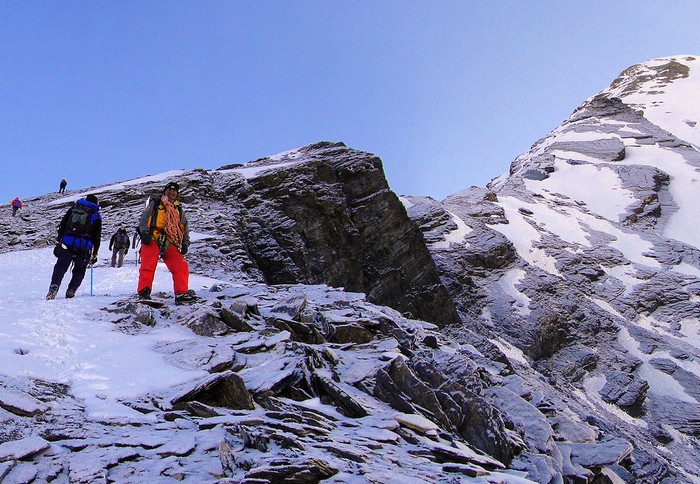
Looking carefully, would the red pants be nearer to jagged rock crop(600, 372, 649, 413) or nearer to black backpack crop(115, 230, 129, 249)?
black backpack crop(115, 230, 129, 249)

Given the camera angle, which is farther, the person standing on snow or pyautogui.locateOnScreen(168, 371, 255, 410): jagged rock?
the person standing on snow

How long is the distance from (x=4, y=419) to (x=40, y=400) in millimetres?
677

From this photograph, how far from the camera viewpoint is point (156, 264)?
10.8 metres

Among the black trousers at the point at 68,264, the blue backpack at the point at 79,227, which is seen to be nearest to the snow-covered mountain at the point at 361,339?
the black trousers at the point at 68,264

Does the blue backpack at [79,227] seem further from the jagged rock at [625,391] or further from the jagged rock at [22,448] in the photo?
the jagged rock at [625,391]

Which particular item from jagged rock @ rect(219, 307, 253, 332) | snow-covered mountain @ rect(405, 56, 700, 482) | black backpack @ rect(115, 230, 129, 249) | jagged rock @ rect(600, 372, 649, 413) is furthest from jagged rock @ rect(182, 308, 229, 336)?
jagged rock @ rect(600, 372, 649, 413)

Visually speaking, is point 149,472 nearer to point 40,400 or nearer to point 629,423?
point 40,400

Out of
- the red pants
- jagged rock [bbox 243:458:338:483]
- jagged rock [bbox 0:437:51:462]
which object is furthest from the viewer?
the red pants

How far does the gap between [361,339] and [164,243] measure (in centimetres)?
459

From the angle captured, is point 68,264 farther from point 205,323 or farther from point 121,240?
point 121,240

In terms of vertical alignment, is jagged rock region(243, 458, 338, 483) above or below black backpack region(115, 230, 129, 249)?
below

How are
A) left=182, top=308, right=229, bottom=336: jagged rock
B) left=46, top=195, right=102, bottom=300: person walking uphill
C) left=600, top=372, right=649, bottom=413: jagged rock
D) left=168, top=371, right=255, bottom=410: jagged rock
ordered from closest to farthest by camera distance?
1. left=168, top=371, right=255, bottom=410: jagged rock
2. left=182, top=308, right=229, bottom=336: jagged rock
3. left=46, top=195, right=102, bottom=300: person walking uphill
4. left=600, top=372, right=649, bottom=413: jagged rock

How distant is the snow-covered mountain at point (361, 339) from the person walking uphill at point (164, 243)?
0.53 m

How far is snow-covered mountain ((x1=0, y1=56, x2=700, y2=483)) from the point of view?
5.82 m
